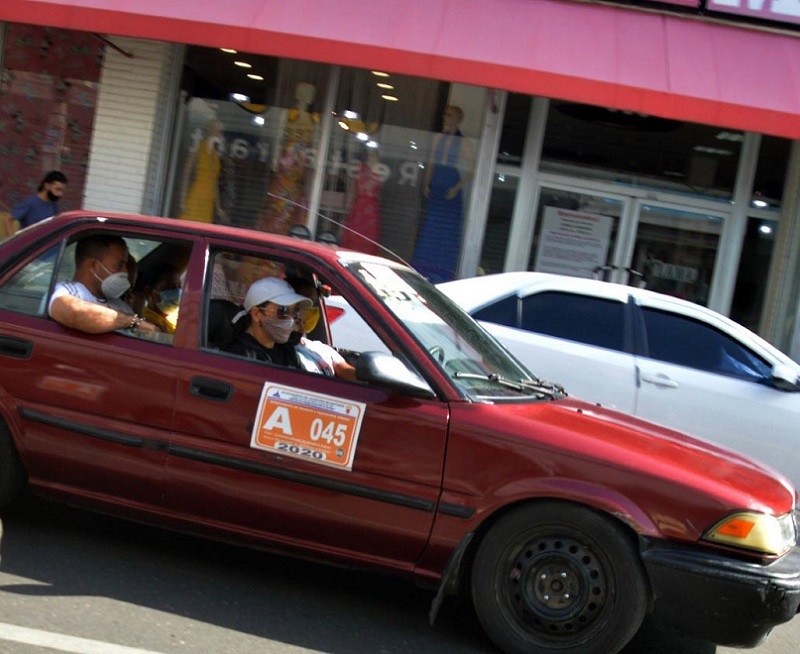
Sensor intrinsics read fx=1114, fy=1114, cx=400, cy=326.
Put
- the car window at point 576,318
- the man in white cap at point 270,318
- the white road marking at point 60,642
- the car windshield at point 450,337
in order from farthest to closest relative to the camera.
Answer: the car window at point 576,318
the man in white cap at point 270,318
the car windshield at point 450,337
the white road marking at point 60,642

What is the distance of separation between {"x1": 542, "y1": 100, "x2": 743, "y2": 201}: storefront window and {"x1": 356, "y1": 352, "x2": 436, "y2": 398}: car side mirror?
8.44m

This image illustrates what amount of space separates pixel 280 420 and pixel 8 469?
1.31m

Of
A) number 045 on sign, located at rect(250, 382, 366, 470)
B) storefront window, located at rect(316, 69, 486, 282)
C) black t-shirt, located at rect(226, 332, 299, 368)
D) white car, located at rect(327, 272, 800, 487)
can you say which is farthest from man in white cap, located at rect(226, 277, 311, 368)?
storefront window, located at rect(316, 69, 486, 282)

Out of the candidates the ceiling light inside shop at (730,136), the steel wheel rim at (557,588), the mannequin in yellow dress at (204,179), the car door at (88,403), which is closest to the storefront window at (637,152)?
A: the ceiling light inside shop at (730,136)

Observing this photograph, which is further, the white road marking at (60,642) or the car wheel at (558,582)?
the car wheel at (558,582)

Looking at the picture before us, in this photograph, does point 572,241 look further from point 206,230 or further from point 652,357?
point 206,230

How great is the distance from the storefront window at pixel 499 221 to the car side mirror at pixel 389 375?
26.1 ft

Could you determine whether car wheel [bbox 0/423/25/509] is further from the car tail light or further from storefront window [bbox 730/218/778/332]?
storefront window [bbox 730/218/778/332]

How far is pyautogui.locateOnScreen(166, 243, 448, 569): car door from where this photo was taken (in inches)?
173

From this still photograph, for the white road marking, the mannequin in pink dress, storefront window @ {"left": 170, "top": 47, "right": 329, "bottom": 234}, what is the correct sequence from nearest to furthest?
the white road marking, the mannequin in pink dress, storefront window @ {"left": 170, "top": 47, "right": 329, "bottom": 234}

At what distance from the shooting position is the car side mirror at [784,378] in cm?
709

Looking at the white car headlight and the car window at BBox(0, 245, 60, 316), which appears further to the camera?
the car window at BBox(0, 245, 60, 316)

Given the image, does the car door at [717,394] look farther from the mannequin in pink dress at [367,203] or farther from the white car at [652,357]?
the mannequin in pink dress at [367,203]

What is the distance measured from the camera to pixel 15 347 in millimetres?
4855
